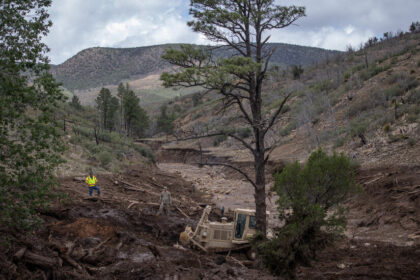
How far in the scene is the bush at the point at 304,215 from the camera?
8.73 m

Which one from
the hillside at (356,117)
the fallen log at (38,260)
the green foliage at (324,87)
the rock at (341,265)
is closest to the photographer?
the fallen log at (38,260)

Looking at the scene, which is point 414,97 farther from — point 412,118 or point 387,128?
point 387,128

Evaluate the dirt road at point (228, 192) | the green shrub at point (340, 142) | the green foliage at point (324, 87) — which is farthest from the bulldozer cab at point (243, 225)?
the green foliage at point (324, 87)

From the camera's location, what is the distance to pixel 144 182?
25078mm

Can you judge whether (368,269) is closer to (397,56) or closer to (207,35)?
A: (207,35)

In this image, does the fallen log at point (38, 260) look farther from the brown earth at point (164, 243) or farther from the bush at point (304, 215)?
the bush at point (304, 215)

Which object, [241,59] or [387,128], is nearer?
[241,59]

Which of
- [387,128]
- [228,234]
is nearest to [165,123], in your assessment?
[387,128]

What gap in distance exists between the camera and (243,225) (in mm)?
12312

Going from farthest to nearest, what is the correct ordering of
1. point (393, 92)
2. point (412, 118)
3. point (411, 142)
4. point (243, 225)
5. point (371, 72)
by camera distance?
point (371, 72), point (393, 92), point (412, 118), point (411, 142), point (243, 225)

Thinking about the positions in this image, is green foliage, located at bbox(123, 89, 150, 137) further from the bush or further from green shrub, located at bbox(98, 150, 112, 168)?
the bush

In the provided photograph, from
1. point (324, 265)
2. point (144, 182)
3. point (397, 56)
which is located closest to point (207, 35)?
point (324, 265)

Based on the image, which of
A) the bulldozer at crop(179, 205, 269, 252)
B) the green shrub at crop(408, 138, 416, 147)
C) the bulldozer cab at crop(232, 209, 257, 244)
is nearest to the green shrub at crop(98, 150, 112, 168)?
the bulldozer at crop(179, 205, 269, 252)

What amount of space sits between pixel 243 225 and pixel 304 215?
349 centimetres
